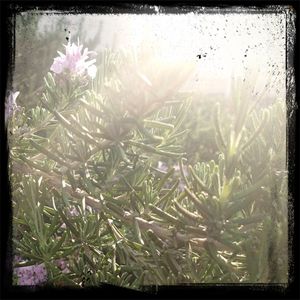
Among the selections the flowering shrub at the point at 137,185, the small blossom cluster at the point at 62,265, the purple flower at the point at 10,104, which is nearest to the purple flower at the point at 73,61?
the flowering shrub at the point at 137,185

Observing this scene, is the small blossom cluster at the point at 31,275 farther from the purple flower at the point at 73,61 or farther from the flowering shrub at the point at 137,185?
the purple flower at the point at 73,61

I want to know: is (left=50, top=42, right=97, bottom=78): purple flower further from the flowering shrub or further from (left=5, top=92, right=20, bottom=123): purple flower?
(left=5, top=92, right=20, bottom=123): purple flower

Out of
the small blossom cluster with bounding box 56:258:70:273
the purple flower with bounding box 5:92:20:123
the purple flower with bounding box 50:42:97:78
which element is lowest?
the small blossom cluster with bounding box 56:258:70:273

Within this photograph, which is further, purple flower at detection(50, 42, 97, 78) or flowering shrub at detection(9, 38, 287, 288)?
purple flower at detection(50, 42, 97, 78)

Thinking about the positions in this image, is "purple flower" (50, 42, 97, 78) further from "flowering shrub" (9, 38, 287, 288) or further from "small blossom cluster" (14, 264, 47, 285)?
"small blossom cluster" (14, 264, 47, 285)

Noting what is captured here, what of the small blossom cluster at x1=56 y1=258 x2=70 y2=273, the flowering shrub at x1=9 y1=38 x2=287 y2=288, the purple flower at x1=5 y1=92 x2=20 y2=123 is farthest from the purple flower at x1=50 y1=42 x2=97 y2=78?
the small blossom cluster at x1=56 y1=258 x2=70 y2=273

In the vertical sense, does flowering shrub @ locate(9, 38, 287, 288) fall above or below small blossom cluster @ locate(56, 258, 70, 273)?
above

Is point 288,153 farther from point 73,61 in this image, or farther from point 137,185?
point 73,61

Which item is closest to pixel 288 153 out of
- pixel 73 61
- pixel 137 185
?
pixel 137 185
